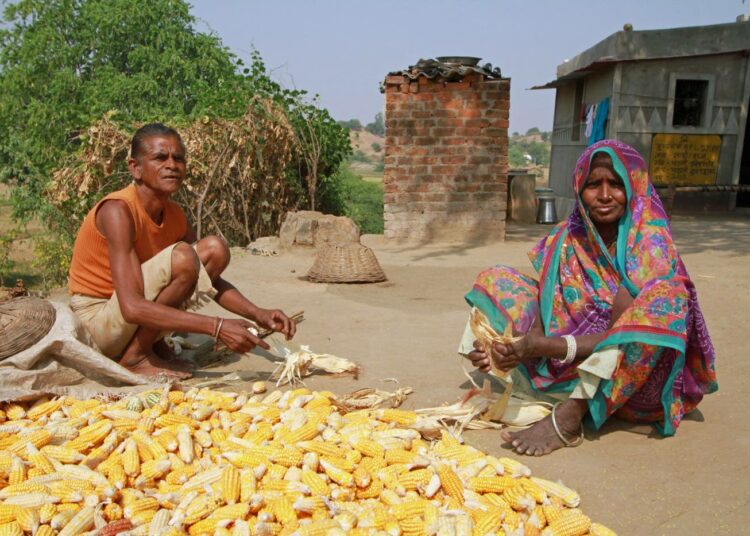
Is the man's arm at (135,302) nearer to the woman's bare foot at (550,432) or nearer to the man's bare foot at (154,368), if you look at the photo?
the man's bare foot at (154,368)

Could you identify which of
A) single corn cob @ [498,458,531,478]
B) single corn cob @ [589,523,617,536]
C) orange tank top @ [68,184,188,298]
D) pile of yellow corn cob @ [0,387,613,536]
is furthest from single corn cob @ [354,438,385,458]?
orange tank top @ [68,184,188,298]

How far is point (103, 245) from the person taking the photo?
3.50 metres

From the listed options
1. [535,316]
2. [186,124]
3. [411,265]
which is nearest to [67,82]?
[186,124]

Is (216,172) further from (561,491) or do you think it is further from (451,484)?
(561,491)

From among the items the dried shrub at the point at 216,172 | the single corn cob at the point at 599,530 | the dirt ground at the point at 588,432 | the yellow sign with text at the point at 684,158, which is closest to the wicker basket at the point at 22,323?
the dirt ground at the point at 588,432

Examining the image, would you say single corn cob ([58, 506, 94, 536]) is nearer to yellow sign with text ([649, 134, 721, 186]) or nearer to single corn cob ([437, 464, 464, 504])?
single corn cob ([437, 464, 464, 504])

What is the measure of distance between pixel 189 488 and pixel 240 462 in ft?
0.74

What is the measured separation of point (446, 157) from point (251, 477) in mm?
7292

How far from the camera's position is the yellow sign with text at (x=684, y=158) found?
1275 cm

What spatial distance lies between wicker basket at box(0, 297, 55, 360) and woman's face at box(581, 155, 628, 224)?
9.21ft

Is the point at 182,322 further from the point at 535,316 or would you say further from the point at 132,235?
the point at 535,316

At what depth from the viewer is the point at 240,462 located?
2.51 meters

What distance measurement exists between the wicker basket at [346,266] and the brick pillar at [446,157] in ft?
8.38

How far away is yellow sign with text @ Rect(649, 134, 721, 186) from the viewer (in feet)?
41.8
